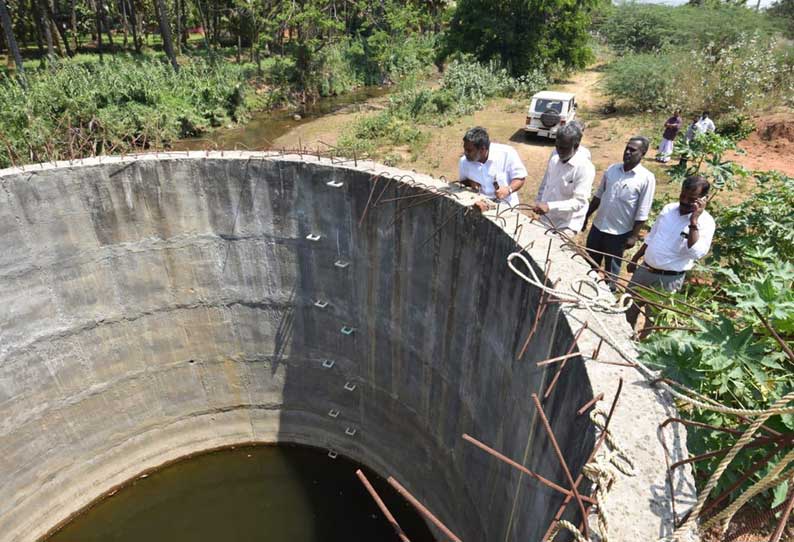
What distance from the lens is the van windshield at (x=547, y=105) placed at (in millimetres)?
13508

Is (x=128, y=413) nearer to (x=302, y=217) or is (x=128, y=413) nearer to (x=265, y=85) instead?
(x=302, y=217)

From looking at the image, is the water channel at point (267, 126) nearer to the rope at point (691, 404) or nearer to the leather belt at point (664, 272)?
the leather belt at point (664, 272)

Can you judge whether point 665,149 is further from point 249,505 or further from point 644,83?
point 249,505

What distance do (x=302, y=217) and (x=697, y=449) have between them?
190 inches

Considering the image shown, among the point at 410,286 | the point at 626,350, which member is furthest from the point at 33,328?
the point at 626,350

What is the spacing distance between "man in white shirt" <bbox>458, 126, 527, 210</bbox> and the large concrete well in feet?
0.85

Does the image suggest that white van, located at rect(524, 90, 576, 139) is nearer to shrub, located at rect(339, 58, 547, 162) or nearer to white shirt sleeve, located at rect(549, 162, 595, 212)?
shrub, located at rect(339, 58, 547, 162)

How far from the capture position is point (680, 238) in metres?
3.92

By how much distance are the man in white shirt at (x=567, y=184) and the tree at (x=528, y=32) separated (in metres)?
17.0

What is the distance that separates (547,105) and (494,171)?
32.8 feet

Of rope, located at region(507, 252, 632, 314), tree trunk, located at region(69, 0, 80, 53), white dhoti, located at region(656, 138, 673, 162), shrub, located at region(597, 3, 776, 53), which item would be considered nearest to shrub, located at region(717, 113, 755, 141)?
white dhoti, located at region(656, 138, 673, 162)

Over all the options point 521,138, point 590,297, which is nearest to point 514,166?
point 590,297

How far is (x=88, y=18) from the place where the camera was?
3027cm

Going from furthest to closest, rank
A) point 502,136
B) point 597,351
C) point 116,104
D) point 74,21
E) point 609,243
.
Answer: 1. point 74,21
2. point 116,104
3. point 502,136
4. point 609,243
5. point 597,351
